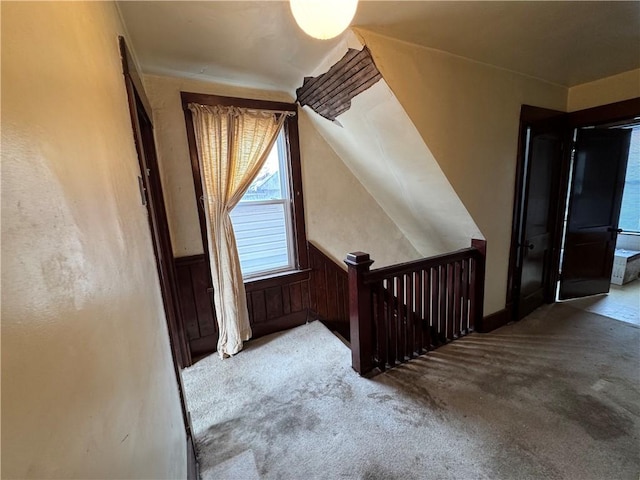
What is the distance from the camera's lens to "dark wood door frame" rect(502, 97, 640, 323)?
2.29 meters

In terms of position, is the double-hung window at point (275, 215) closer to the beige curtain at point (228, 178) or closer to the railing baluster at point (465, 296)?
the beige curtain at point (228, 178)

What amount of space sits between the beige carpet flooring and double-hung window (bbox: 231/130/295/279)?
0.78 m

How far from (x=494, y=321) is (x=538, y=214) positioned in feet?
3.61

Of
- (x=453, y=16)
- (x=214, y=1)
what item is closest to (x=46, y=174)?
(x=214, y=1)

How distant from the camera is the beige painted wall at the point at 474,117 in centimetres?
169

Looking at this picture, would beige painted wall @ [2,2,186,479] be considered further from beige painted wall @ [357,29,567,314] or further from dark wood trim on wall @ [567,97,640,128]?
dark wood trim on wall @ [567,97,640,128]

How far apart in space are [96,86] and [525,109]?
286 centimetres

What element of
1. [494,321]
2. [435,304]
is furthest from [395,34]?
[494,321]

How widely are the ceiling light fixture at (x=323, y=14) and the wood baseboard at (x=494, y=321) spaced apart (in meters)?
2.55

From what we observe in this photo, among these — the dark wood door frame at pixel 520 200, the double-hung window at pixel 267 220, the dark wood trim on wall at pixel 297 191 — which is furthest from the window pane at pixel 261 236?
the dark wood door frame at pixel 520 200

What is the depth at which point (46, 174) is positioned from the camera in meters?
0.43

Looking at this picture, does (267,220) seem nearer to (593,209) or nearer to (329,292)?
(329,292)

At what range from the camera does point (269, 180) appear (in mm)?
2545

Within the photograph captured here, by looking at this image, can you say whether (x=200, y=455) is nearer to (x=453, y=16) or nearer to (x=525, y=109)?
(x=453, y=16)
